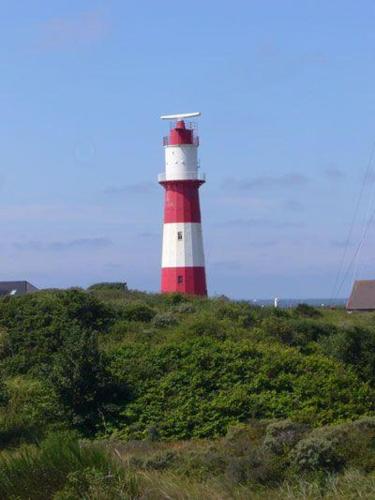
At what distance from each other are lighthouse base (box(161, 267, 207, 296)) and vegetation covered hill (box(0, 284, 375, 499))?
8.59m

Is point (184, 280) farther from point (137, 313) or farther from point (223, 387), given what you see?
point (223, 387)

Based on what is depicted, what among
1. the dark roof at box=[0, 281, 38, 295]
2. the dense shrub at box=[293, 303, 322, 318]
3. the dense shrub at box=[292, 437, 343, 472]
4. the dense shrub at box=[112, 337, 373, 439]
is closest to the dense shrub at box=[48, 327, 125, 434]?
the dense shrub at box=[112, 337, 373, 439]

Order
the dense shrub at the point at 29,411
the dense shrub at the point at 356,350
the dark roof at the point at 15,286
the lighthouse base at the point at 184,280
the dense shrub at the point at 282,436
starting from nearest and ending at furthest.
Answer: the dense shrub at the point at 282,436, the dense shrub at the point at 29,411, the dense shrub at the point at 356,350, the lighthouse base at the point at 184,280, the dark roof at the point at 15,286

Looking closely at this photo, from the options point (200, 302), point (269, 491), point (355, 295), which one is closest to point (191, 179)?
point (200, 302)

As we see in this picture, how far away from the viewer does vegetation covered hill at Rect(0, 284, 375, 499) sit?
30.9ft

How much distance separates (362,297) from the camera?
51.3 m

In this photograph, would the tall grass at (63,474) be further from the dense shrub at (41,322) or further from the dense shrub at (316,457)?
the dense shrub at (41,322)

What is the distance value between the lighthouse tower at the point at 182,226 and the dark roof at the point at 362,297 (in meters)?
11.5

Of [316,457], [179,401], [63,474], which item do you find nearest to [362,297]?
[179,401]

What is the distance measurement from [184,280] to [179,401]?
21.7 meters

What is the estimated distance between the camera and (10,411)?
60.7 ft

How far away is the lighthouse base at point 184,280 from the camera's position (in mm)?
39656

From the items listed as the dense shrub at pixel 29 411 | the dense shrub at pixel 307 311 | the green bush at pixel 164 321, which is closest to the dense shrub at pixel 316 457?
the dense shrub at pixel 29 411

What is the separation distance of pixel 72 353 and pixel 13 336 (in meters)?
5.25
